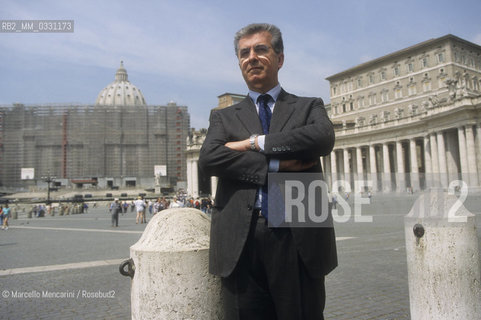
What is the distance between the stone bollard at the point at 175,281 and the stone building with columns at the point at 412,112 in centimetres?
3163

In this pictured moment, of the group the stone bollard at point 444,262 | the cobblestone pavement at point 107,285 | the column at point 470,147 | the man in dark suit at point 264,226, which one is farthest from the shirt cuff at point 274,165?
the column at point 470,147

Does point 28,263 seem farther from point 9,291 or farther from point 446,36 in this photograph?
point 446,36

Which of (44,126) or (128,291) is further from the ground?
(44,126)

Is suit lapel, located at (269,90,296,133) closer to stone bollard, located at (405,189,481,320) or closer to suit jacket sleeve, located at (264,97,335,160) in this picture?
suit jacket sleeve, located at (264,97,335,160)

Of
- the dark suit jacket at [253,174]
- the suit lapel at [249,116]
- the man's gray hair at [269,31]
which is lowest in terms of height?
the dark suit jacket at [253,174]

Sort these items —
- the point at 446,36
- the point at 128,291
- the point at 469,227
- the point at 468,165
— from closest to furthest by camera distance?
the point at 469,227
the point at 128,291
the point at 468,165
the point at 446,36

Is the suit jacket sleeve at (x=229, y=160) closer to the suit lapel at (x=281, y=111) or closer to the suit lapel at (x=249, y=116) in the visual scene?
the suit lapel at (x=249, y=116)

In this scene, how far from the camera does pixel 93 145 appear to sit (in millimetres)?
85500

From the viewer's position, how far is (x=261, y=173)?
2027 mm

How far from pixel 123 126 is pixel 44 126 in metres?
16.9

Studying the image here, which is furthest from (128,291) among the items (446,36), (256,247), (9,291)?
(446,36)

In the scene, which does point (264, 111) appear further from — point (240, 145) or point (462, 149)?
point (462, 149)

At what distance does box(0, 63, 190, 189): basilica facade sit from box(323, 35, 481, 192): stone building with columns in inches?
1561

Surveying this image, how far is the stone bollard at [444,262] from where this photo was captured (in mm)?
3186
